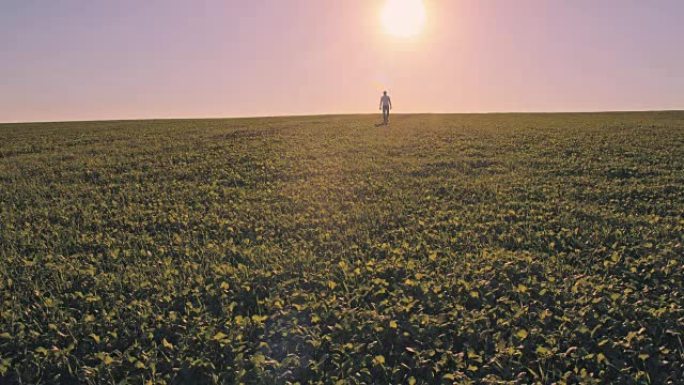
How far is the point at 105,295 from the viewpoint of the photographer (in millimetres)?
7938

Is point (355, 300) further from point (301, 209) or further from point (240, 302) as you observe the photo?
point (301, 209)

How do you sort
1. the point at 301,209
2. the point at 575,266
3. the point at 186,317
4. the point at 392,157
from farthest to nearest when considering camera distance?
1. the point at 392,157
2. the point at 301,209
3. the point at 575,266
4. the point at 186,317

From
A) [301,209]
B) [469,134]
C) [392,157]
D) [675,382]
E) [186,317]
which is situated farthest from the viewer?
[469,134]

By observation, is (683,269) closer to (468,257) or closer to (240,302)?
(468,257)

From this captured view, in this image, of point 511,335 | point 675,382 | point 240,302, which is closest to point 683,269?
point 675,382

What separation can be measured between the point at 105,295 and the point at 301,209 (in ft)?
18.4

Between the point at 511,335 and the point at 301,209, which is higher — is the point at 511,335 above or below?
below

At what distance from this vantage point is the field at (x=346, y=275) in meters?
6.11

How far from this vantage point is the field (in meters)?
6.11

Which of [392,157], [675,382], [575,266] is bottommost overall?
[675,382]

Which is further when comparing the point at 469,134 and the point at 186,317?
the point at 469,134

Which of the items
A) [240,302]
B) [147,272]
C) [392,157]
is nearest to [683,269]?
[240,302]

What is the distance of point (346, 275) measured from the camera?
837 cm

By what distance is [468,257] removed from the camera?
29.6ft
